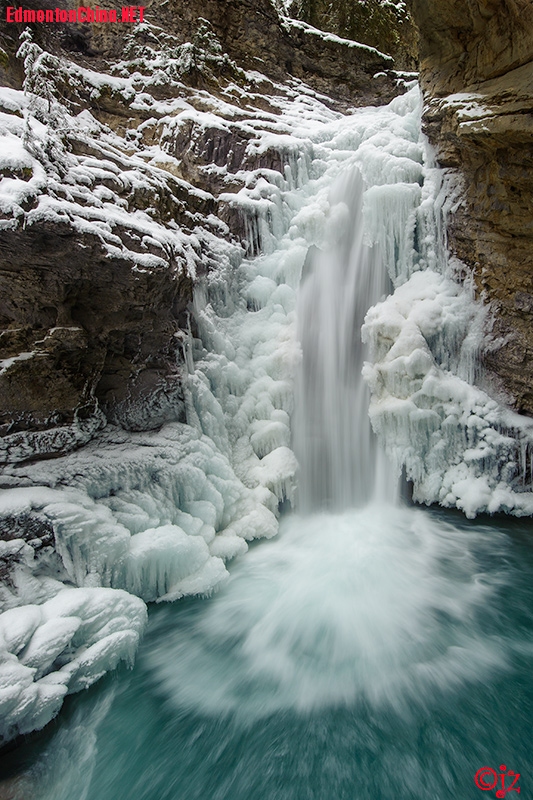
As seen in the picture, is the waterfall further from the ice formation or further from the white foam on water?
the white foam on water

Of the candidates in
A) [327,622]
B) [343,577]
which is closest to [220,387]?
[343,577]

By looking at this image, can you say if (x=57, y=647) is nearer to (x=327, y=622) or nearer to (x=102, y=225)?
(x=327, y=622)

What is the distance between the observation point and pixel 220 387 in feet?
20.7

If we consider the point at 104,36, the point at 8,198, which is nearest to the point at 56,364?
the point at 8,198

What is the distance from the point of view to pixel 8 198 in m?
3.69

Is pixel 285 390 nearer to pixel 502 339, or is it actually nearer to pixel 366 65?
pixel 502 339

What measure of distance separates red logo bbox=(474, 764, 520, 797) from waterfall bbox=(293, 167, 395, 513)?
142 inches

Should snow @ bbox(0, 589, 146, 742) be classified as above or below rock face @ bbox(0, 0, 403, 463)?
below

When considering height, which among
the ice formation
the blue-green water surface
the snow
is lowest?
the blue-green water surface

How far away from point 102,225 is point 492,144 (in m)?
4.89

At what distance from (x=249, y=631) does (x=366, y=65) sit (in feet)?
50.6

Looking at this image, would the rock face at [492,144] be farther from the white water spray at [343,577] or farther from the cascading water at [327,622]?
the white water spray at [343,577]

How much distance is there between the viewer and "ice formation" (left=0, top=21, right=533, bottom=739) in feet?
11.9

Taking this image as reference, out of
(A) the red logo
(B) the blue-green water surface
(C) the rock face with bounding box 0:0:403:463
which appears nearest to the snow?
(B) the blue-green water surface
